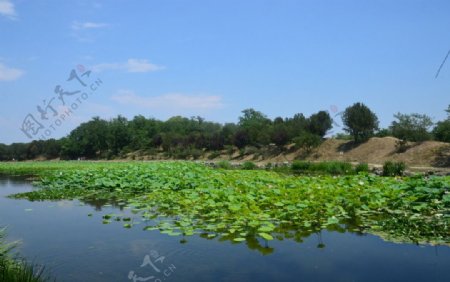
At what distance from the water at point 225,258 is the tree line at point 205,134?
74.3 feet

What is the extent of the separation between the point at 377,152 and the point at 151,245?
22989 mm

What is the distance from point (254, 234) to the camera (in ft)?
18.7

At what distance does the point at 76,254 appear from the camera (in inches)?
210

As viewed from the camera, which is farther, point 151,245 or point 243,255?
point 151,245

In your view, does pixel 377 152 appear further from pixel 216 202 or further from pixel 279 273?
pixel 279 273

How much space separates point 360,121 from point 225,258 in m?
25.7

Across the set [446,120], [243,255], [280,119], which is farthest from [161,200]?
[280,119]

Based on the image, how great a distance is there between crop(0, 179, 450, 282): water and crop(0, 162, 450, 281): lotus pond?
0.5 inches

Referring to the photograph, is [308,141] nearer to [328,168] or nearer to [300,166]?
[300,166]

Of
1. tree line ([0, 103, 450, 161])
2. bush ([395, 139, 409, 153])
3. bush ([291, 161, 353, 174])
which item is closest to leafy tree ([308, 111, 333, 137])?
tree line ([0, 103, 450, 161])

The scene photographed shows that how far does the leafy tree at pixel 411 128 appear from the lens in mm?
25703

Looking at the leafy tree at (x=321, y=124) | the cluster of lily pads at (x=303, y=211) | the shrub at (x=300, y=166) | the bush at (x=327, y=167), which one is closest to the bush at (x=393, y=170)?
the bush at (x=327, y=167)

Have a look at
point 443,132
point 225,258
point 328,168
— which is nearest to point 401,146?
point 443,132

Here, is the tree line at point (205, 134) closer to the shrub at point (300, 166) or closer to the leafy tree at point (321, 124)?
the leafy tree at point (321, 124)
